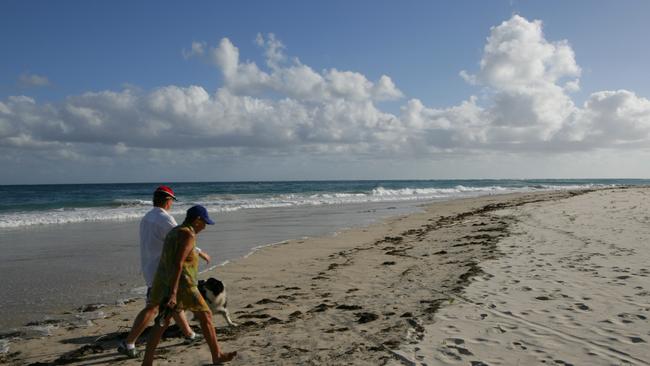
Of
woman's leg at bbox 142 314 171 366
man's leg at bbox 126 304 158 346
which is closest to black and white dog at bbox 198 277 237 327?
man's leg at bbox 126 304 158 346

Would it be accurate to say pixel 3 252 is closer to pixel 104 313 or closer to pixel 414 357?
pixel 104 313

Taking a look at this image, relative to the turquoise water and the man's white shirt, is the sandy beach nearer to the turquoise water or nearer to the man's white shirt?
the man's white shirt

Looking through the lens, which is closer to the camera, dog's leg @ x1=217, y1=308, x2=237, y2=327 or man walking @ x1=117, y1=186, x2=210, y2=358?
man walking @ x1=117, y1=186, x2=210, y2=358

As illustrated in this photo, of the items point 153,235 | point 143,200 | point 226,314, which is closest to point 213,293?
point 226,314

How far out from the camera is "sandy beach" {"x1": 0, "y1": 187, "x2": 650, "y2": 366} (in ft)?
14.1

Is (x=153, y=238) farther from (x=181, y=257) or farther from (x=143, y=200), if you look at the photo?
(x=143, y=200)

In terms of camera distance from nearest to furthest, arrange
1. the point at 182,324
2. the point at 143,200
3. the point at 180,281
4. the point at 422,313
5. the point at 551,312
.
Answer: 1. the point at 180,281
2. the point at 182,324
3. the point at 551,312
4. the point at 422,313
5. the point at 143,200

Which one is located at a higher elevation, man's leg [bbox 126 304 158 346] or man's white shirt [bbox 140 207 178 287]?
man's white shirt [bbox 140 207 178 287]

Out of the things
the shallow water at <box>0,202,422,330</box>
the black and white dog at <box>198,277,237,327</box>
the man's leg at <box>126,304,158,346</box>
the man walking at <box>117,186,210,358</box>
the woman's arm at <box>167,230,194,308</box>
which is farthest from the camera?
the shallow water at <box>0,202,422,330</box>

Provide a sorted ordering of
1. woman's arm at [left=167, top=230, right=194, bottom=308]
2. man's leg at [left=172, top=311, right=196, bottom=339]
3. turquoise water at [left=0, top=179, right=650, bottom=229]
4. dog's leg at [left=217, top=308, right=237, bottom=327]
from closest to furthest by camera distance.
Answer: woman's arm at [left=167, top=230, right=194, bottom=308]
man's leg at [left=172, top=311, right=196, bottom=339]
dog's leg at [left=217, top=308, right=237, bottom=327]
turquoise water at [left=0, top=179, right=650, bottom=229]

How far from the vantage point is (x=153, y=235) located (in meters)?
4.48

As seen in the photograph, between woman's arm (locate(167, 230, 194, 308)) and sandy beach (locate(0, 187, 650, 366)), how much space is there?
2.84ft

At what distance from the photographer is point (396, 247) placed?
1128 cm

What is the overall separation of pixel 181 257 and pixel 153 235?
2.62 feet
